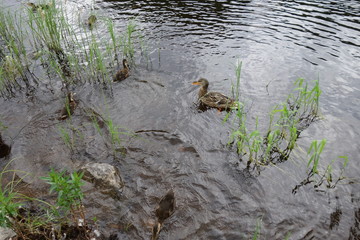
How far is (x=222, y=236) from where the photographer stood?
318 cm

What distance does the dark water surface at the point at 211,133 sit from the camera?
133 inches

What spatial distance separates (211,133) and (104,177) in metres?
2.20

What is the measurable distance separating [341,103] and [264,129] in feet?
7.17

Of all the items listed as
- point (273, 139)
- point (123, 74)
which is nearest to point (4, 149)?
point (123, 74)

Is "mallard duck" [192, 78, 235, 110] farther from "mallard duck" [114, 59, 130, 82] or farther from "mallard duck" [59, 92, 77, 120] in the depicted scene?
"mallard duck" [59, 92, 77, 120]

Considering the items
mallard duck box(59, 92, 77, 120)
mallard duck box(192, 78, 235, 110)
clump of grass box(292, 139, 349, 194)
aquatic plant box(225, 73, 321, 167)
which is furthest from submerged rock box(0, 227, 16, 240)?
mallard duck box(192, 78, 235, 110)

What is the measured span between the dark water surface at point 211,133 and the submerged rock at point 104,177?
6.1 inches

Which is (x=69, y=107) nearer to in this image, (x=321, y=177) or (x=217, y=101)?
(x=217, y=101)

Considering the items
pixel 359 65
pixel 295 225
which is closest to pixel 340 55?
pixel 359 65

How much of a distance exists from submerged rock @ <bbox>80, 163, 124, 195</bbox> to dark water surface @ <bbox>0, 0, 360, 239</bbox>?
6.1 inches

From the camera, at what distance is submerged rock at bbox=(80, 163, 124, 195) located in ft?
11.9

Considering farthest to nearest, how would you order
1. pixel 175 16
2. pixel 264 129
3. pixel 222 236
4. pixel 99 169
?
1. pixel 175 16
2. pixel 264 129
3. pixel 99 169
4. pixel 222 236

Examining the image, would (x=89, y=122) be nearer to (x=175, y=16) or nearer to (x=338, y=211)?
(x=338, y=211)

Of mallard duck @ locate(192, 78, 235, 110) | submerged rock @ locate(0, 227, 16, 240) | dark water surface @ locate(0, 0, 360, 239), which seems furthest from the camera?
mallard duck @ locate(192, 78, 235, 110)
